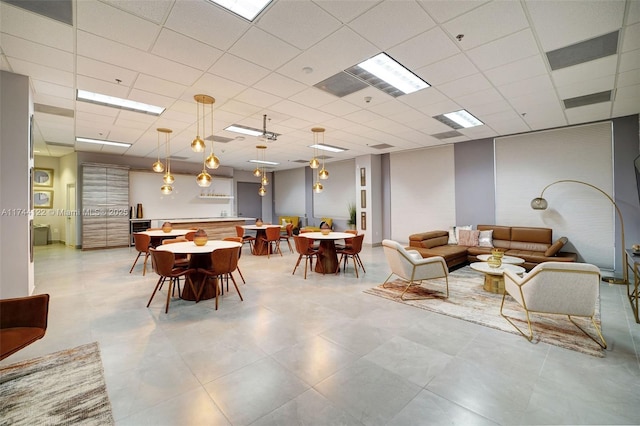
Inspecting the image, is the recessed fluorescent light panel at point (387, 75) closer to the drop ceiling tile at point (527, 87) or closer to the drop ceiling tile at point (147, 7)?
the drop ceiling tile at point (527, 87)

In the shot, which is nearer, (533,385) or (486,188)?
(533,385)

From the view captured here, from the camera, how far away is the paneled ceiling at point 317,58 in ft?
8.38

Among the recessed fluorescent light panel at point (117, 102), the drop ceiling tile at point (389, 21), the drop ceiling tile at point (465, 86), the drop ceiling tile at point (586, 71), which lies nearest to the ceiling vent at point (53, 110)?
the recessed fluorescent light panel at point (117, 102)

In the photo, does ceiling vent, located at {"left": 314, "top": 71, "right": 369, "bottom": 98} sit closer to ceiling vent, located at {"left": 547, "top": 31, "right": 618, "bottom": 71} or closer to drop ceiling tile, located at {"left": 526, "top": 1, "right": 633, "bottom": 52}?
drop ceiling tile, located at {"left": 526, "top": 1, "right": 633, "bottom": 52}

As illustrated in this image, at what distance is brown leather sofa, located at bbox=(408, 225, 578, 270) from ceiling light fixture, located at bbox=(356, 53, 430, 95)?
3268mm

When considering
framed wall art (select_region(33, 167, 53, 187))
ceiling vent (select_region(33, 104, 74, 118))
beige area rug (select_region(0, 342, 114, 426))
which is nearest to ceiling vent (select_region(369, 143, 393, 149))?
ceiling vent (select_region(33, 104, 74, 118))

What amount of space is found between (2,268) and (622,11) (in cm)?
A: 755

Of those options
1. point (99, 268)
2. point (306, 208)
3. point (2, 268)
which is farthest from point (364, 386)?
point (306, 208)

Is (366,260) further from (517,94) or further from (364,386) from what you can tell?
(364,386)

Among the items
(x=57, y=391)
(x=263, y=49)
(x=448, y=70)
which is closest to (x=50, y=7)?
(x=263, y=49)

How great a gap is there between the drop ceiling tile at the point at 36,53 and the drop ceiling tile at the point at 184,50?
117 cm

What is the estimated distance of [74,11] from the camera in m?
2.51

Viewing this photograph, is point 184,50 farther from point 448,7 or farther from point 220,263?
point 448,7

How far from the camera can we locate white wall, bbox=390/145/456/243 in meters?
8.08
